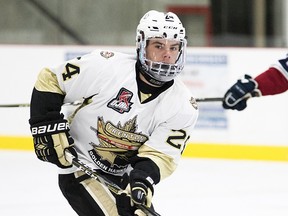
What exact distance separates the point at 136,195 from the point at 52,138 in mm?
373

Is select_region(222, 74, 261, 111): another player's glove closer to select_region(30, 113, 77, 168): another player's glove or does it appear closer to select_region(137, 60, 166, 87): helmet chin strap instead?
select_region(137, 60, 166, 87): helmet chin strap

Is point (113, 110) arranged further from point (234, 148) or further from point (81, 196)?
point (234, 148)

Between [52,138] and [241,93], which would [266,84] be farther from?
[52,138]

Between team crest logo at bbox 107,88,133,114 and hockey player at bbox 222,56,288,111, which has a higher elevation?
team crest logo at bbox 107,88,133,114

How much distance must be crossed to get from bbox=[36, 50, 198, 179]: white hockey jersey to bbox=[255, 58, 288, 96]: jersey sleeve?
0.68 m

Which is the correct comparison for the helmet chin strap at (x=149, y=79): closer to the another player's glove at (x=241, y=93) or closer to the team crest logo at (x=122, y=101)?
the team crest logo at (x=122, y=101)

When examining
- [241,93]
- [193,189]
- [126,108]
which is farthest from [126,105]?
[193,189]

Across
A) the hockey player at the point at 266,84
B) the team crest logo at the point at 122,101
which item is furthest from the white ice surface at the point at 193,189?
the team crest logo at the point at 122,101

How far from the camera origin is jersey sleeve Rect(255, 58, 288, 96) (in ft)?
10.7

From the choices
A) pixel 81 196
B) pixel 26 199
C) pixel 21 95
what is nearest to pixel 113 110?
pixel 81 196

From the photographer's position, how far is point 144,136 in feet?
8.91

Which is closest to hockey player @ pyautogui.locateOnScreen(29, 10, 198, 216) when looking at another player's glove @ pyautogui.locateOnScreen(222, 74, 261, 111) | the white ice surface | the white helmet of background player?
the white helmet of background player

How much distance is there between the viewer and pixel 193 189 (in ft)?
14.9

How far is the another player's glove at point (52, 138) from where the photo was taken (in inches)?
104
